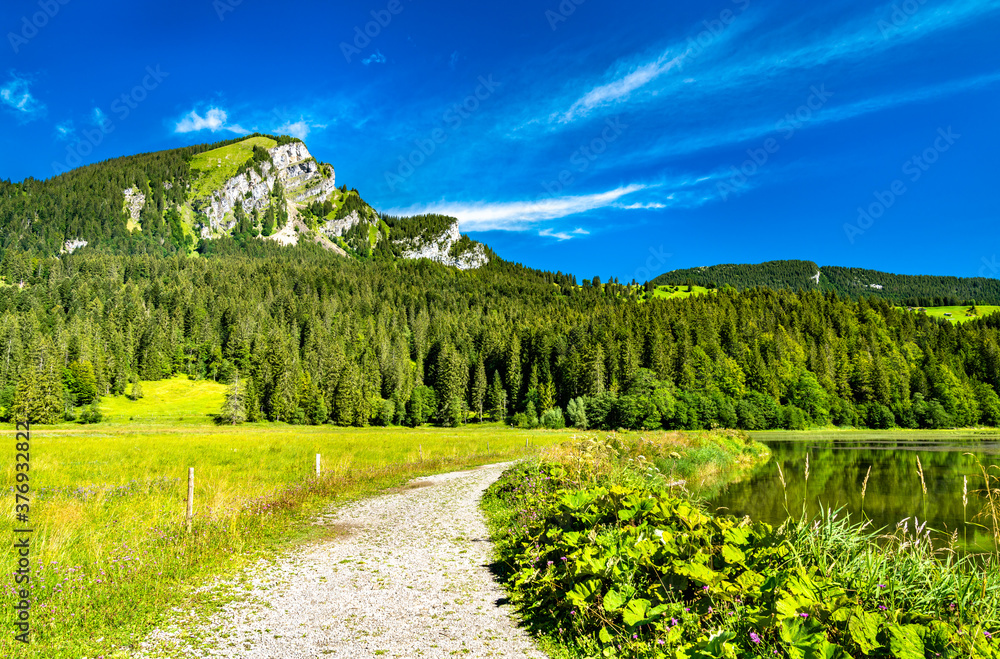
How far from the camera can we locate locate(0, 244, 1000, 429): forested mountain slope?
96250mm

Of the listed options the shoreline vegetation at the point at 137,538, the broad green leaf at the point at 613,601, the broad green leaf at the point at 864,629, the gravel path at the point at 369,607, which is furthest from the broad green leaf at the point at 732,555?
the shoreline vegetation at the point at 137,538

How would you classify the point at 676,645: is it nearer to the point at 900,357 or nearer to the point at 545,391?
the point at 545,391

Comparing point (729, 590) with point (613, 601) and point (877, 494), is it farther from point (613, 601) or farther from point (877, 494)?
point (877, 494)

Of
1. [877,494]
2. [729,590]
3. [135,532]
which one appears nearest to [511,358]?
[877,494]

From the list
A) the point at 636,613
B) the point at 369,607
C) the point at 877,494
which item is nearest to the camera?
the point at 636,613

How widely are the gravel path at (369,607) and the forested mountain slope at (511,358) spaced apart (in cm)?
8144

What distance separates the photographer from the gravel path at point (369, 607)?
6.34 m

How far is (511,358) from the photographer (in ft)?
395

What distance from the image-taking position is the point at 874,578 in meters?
5.97

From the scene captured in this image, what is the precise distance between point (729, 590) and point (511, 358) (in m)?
115

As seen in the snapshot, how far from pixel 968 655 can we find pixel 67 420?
111m

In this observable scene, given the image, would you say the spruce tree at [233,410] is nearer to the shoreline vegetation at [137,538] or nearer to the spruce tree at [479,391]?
the spruce tree at [479,391]

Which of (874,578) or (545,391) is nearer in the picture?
(874,578)

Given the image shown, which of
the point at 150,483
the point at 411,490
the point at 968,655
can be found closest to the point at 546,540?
the point at 968,655
